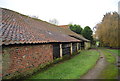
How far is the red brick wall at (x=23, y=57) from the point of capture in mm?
4773

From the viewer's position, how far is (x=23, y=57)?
5703 millimetres

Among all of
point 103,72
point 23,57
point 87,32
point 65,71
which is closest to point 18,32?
point 23,57

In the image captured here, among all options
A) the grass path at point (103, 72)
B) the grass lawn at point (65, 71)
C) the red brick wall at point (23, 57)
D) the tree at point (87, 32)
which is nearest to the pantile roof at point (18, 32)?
the red brick wall at point (23, 57)

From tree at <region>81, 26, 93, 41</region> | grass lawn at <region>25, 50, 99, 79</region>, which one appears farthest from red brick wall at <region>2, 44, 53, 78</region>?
tree at <region>81, 26, 93, 41</region>

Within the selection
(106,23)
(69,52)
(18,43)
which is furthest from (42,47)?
(106,23)

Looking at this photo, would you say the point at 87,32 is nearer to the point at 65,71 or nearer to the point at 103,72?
the point at 103,72

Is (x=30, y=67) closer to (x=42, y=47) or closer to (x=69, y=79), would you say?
(x=42, y=47)

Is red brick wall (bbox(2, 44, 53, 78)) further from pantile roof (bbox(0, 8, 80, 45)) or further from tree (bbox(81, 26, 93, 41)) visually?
tree (bbox(81, 26, 93, 41))

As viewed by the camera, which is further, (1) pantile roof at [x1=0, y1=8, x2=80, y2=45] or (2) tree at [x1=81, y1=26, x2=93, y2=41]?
(2) tree at [x1=81, y1=26, x2=93, y2=41]

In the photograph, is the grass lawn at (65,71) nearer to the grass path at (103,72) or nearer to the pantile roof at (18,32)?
the grass path at (103,72)

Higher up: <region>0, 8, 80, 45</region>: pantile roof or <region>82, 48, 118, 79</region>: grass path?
<region>0, 8, 80, 45</region>: pantile roof

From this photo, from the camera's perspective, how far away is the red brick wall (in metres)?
4.77

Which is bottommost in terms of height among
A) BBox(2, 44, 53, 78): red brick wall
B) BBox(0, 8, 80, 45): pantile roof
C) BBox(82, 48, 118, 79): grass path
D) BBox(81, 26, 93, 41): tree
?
BBox(82, 48, 118, 79): grass path

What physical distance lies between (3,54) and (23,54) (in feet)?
4.14
